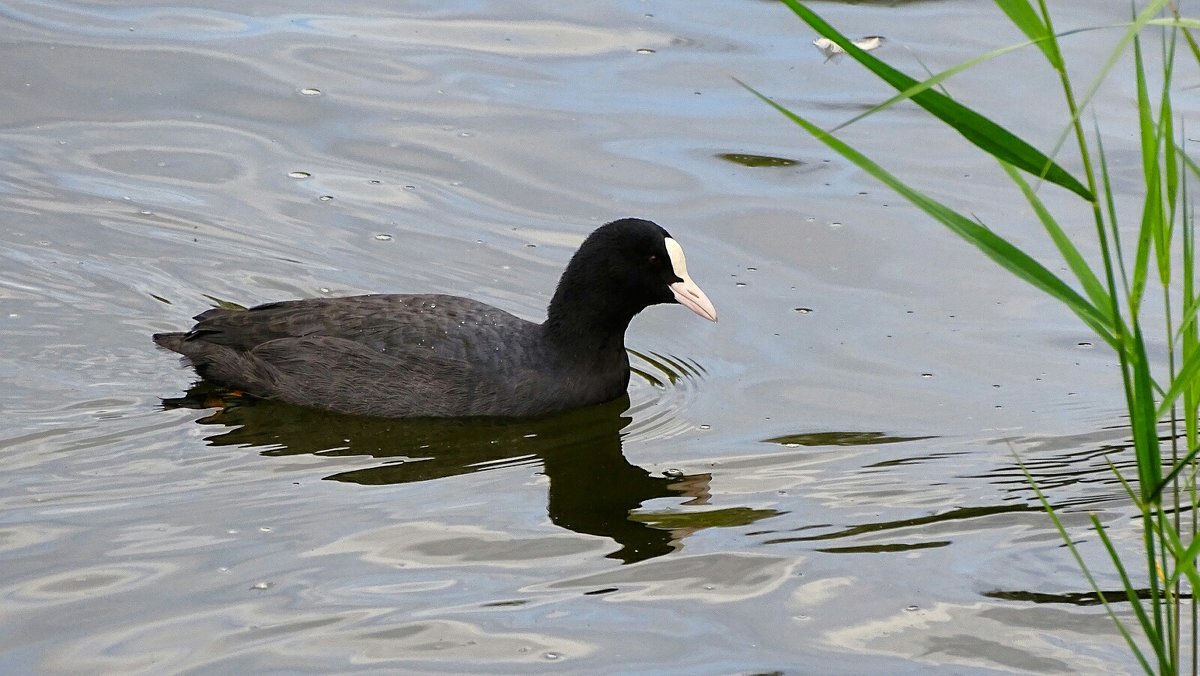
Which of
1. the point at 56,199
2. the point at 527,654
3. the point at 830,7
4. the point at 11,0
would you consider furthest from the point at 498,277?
the point at 11,0

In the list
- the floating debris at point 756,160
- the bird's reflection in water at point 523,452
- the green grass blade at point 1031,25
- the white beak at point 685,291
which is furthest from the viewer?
the floating debris at point 756,160

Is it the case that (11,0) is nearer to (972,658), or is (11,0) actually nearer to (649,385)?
(649,385)

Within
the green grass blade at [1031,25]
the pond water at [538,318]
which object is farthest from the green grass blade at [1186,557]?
the pond water at [538,318]

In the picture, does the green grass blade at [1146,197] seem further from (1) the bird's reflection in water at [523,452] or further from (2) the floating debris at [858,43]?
(2) the floating debris at [858,43]

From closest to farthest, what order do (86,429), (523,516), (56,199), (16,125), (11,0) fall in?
(523,516) → (86,429) → (56,199) → (16,125) → (11,0)

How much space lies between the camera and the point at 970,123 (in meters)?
2.76

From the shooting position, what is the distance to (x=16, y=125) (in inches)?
346

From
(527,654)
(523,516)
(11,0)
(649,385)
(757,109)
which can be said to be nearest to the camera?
(527,654)

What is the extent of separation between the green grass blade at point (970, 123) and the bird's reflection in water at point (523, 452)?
7.66 ft

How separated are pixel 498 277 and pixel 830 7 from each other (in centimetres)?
426

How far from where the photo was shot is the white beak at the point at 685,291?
6301 millimetres

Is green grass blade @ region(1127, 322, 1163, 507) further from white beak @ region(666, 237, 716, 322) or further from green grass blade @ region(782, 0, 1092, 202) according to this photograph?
white beak @ region(666, 237, 716, 322)

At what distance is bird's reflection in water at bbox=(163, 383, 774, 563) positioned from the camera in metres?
5.14

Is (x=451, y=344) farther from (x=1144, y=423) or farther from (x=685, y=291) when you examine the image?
(x=1144, y=423)
